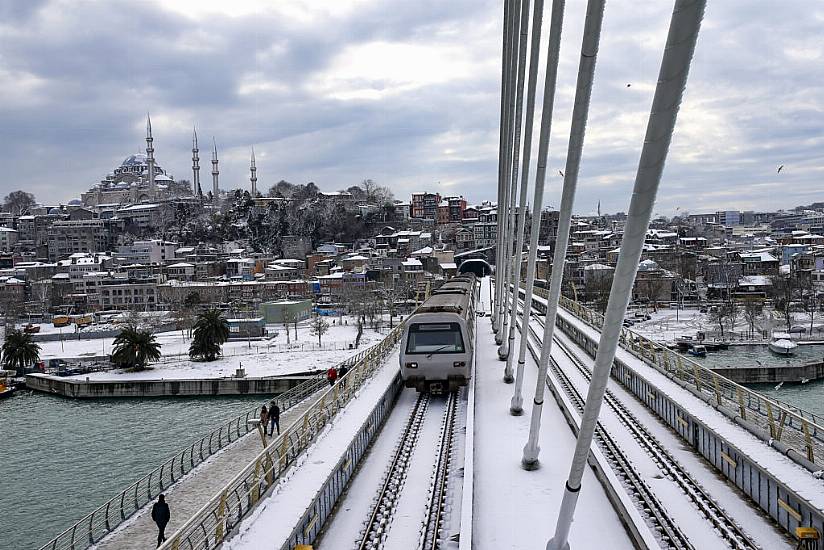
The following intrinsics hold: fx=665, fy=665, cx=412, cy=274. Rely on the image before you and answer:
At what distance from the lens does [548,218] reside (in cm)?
10400

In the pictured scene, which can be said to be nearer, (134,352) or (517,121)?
(517,121)

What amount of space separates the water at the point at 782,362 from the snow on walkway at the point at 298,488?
20029 mm

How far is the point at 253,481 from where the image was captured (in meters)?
7.56

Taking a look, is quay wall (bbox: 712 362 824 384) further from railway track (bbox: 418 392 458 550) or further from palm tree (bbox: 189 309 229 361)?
palm tree (bbox: 189 309 229 361)

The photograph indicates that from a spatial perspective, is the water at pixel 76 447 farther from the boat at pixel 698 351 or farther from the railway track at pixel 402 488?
the boat at pixel 698 351

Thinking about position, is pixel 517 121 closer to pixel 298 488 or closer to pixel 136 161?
pixel 298 488

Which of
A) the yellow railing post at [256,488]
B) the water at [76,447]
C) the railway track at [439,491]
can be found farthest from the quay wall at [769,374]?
the yellow railing post at [256,488]

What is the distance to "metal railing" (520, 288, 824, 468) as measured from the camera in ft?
25.7

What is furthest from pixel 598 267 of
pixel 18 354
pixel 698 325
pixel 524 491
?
pixel 524 491

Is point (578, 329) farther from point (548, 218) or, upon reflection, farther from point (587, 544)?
point (548, 218)

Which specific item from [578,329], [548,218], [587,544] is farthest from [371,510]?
[548,218]

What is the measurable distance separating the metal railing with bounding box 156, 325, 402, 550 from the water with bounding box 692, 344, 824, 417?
19.8 metres

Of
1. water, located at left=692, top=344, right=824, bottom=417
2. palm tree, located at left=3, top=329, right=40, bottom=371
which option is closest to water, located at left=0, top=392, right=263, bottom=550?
palm tree, located at left=3, top=329, right=40, bottom=371

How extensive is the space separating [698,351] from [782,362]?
13.5ft
